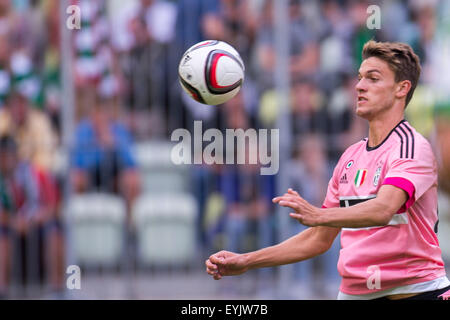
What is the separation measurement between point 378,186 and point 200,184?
524 centimetres

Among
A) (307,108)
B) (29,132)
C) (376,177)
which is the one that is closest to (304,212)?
(376,177)

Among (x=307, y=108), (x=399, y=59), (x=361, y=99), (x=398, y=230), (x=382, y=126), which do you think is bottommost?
(x=398, y=230)

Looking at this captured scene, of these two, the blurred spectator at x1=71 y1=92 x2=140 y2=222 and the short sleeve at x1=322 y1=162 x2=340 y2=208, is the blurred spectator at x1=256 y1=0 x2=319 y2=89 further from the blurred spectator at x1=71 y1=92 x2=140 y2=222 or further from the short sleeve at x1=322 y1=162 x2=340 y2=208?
the short sleeve at x1=322 y1=162 x2=340 y2=208

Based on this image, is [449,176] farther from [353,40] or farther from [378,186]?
[353,40]

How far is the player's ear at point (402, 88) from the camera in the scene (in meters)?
5.55

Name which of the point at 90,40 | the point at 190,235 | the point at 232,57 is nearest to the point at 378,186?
the point at 232,57

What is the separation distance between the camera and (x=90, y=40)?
1052cm

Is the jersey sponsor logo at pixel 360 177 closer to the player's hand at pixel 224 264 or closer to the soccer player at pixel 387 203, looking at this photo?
the soccer player at pixel 387 203

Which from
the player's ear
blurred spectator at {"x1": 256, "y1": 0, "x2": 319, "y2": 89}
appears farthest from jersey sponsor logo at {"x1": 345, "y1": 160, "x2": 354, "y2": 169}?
blurred spectator at {"x1": 256, "y1": 0, "x2": 319, "y2": 89}

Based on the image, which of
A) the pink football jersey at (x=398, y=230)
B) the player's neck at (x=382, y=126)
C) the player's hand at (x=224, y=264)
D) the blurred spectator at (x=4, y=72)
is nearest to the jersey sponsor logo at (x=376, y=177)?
the pink football jersey at (x=398, y=230)

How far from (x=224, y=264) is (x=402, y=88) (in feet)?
5.47

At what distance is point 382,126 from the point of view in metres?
5.58

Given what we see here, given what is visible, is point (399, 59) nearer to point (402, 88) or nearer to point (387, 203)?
point (402, 88)
